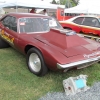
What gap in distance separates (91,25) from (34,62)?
203 inches

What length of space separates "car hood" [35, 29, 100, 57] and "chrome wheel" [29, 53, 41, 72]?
43 centimetres

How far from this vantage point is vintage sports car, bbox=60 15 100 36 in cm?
788

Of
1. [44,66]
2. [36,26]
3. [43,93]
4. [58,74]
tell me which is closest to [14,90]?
[43,93]

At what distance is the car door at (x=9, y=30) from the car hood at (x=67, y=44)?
80 cm

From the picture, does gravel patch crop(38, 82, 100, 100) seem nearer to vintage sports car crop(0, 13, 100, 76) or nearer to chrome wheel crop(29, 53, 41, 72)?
vintage sports car crop(0, 13, 100, 76)

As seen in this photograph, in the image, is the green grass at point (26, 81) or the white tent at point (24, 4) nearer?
the green grass at point (26, 81)

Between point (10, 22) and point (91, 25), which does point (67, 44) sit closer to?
point (10, 22)

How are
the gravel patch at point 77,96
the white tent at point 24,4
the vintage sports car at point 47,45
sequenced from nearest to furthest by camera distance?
the gravel patch at point 77,96 → the vintage sports car at point 47,45 → the white tent at point 24,4

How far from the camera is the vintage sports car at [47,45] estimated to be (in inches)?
129

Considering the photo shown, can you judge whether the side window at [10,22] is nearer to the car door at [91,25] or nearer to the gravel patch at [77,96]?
the gravel patch at [77,96]

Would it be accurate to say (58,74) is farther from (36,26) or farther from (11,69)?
(36,26)

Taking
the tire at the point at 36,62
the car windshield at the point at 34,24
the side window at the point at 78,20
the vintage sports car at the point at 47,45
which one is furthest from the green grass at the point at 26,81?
the side window at the point at 78,20

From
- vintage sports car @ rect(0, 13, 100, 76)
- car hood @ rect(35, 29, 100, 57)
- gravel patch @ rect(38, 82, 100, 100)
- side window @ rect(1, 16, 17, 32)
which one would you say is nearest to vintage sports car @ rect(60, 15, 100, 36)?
vintage sports car @ rect(0, 13, 100, 76)

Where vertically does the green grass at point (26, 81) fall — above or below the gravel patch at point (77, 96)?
above
